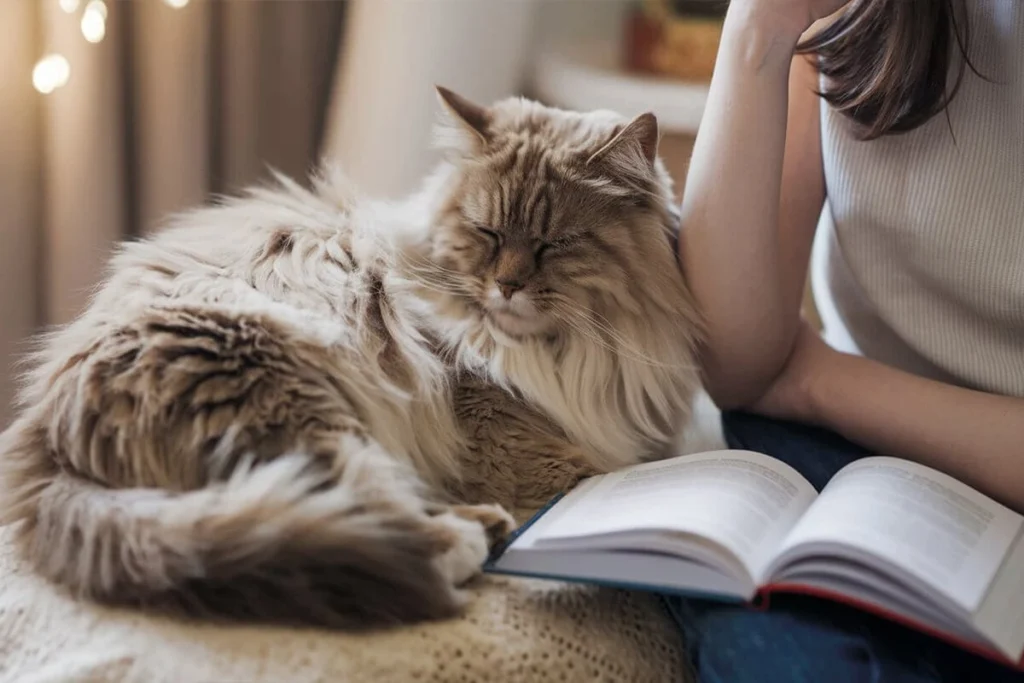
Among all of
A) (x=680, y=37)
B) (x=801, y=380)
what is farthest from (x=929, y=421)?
(x=680, y=37)

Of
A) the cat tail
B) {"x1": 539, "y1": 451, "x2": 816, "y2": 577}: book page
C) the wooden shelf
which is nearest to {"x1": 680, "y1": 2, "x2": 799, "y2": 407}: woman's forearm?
{"x1": 539, "y1": 451, "x2": 816, "y2": 577}: book page

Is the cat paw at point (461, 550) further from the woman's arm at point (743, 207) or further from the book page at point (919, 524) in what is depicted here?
the woman's arm at point (743, 207)

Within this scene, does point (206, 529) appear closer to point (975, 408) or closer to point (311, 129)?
point (975, 408)

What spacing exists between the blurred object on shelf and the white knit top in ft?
4.90

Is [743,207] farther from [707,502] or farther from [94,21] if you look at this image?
[94,21]

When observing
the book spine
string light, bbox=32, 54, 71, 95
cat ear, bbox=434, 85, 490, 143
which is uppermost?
cat ear, bbox=434, 85, 490, 143

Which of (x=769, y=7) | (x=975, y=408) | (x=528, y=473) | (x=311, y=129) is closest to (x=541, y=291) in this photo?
(x=528, y=473)

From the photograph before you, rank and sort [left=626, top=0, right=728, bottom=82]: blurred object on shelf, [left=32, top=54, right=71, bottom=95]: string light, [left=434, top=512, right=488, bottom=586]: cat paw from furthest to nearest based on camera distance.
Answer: [left=626, top=0, right=728, bottom=82]: blurred object on shelf
[left=32, top=54, right=71, bottom=95]: string light
[left=434, top=512, right=488, bottom=586]: cat paw

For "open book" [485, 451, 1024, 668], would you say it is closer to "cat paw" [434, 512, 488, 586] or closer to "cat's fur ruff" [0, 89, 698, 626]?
"cat paw" [434, 512, 488, 586]

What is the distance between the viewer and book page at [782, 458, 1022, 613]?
93 centimetres

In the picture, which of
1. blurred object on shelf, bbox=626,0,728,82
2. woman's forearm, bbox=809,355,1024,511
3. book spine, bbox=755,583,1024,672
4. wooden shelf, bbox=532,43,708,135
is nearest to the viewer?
book spine, bbox=755,583,1024,672

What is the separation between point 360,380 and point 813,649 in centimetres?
60

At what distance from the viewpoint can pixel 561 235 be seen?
1.33 metres

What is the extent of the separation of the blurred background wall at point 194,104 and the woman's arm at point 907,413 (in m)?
1.04
